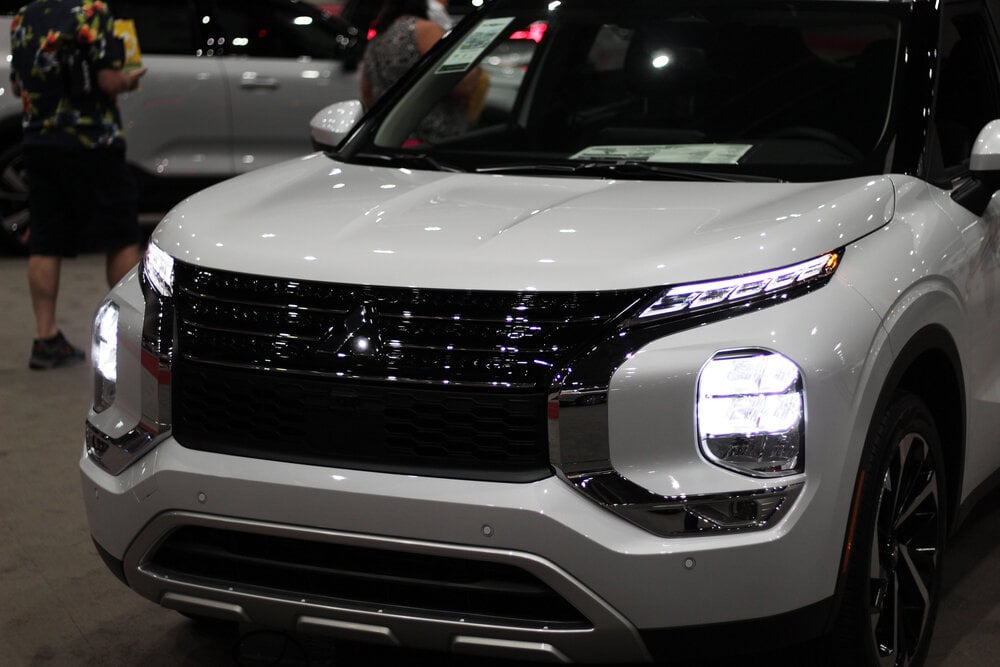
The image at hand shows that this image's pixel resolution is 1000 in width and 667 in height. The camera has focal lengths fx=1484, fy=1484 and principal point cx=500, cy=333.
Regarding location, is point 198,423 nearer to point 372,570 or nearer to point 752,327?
point 372,570

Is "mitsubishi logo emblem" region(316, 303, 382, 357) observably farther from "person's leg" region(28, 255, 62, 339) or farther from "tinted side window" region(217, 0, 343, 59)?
"tinted side window" region(217, 0, 343, 59)

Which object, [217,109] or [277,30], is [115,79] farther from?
[277,30]

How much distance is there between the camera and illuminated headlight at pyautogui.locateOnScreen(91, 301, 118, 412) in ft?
10.7

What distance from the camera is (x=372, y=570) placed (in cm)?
290

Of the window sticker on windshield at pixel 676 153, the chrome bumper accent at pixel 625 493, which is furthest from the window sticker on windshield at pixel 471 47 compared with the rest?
the chrome bumper accent at pixel 625 493

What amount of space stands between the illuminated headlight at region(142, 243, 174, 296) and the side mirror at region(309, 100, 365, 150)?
3.80ft

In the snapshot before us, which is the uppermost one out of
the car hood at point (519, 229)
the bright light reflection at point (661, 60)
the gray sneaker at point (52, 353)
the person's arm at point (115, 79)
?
the bright light reflection at point (661, 60)

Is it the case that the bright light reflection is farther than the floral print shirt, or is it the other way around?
the floral print shirt

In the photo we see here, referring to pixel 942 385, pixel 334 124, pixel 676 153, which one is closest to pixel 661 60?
pixel 676 153

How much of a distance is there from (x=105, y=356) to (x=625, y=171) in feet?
4.25

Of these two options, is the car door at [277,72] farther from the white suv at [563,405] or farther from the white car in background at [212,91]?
the white suv at [563,405]

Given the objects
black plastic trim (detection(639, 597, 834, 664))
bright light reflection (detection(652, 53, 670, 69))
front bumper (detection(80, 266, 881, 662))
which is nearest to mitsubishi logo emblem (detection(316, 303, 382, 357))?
front bumper (detection(80, 266, 881, 662))

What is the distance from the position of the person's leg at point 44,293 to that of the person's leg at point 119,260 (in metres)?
0.25

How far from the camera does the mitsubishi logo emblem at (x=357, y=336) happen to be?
112 inches
